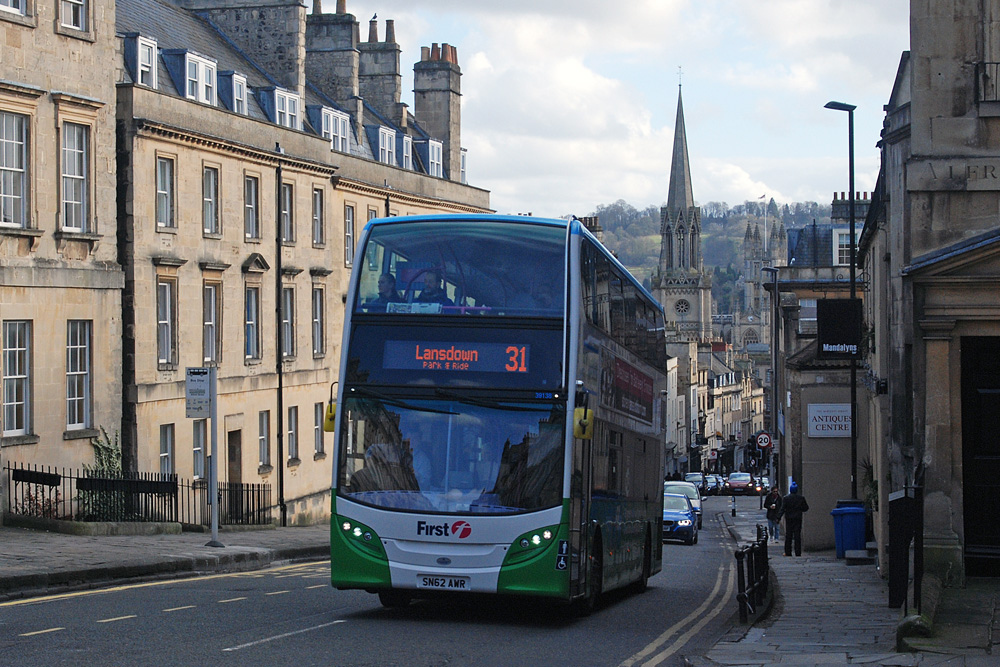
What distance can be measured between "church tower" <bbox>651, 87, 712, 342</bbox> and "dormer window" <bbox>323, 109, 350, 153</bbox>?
128 m

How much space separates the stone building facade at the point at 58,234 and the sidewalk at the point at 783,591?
343 centimetres

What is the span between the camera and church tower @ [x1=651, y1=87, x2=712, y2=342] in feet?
573

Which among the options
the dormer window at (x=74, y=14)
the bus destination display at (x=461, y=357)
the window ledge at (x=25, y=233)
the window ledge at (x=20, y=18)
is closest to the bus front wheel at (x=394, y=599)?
the bus destination display at (x=461, y=357)

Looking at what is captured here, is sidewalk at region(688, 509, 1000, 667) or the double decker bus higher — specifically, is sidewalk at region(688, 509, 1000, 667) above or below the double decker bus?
below

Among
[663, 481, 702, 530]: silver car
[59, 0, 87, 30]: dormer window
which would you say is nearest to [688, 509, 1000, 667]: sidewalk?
[59, 0, 87, 30]: dormer window

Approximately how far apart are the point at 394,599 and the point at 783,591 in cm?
641

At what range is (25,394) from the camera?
26484 mm

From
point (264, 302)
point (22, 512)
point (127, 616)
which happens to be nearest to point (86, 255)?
point (22, 512)

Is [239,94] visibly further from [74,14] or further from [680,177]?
[680,177]

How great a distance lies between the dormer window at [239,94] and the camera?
3953 centimetres

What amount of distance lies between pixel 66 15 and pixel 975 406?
2028cm

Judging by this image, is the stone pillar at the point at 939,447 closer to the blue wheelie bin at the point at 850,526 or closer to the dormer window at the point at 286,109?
the blue wheelie bin at the point at 850,526

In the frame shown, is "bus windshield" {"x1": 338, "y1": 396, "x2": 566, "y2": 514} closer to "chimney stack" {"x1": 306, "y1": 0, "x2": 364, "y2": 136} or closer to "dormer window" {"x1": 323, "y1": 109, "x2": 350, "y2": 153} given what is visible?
"dormer window" {"x1": 323, "y1": 109, "x2": 350, "y2": 153}

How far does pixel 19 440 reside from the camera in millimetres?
25953
